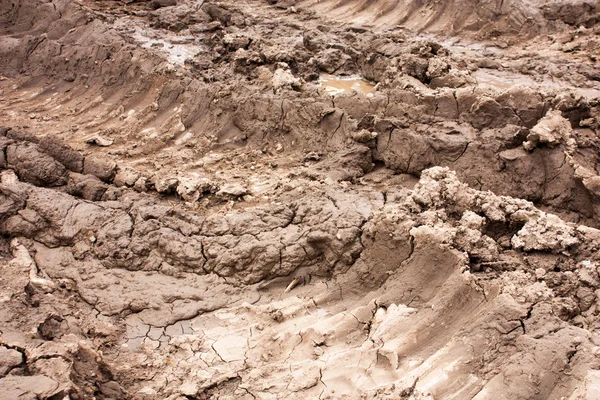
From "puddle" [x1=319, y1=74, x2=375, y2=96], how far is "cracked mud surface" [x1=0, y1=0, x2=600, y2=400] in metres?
0.04

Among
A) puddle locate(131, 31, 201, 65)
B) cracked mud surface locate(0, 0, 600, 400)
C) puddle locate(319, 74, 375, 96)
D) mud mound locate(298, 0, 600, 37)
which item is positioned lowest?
cracked mud surface locate(0, 0, 600, 400)

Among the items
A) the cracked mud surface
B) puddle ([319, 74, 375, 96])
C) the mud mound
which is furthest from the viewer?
the mud mound

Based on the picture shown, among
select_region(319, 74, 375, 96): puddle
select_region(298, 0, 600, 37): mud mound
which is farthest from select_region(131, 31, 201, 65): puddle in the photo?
select_region(298, 0, 600, 37): mud mound

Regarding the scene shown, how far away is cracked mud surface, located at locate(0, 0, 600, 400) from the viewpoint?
2.47m

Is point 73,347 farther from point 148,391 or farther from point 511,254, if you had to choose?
point 511,254

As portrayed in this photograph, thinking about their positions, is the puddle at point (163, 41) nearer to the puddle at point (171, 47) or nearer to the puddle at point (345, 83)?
the puddle at point (171, 47)

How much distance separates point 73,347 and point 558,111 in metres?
3.97

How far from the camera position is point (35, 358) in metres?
2.34

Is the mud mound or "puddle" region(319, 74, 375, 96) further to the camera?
the mud mound

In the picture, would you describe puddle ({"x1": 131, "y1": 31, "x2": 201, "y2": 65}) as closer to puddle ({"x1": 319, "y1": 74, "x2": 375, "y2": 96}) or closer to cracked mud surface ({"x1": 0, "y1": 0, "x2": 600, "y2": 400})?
cracked mud surface ({"x1": 0, "y1": 0, "x2": 600, "y2": 400})

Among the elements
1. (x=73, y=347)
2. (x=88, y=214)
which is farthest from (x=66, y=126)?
(x=73, y=347)

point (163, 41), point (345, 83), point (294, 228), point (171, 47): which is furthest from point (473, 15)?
point (294, 228)

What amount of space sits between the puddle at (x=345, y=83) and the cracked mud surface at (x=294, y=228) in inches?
1.6

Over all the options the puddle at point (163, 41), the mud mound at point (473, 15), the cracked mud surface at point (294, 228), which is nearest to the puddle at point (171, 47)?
the puddle at point (163, 41)
